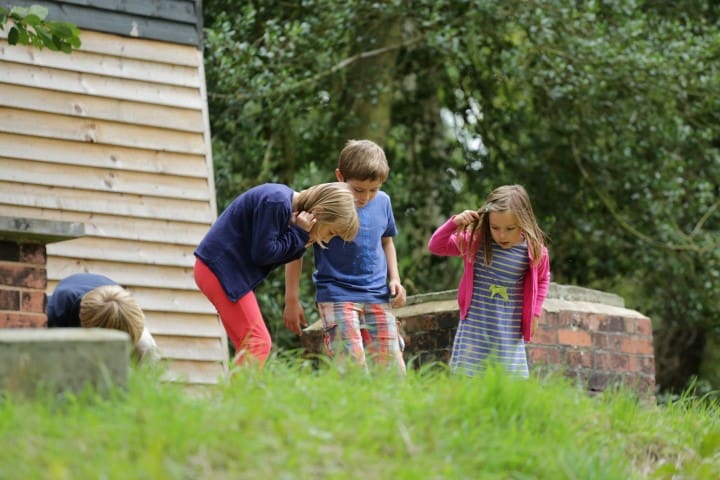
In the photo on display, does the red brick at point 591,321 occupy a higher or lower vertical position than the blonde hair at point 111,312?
lower

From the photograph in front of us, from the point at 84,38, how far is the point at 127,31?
0.95ft

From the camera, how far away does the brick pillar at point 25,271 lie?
464cm

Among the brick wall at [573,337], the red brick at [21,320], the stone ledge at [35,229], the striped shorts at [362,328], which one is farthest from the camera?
the brick wall at [573,337]

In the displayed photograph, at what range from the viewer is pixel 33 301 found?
473cm

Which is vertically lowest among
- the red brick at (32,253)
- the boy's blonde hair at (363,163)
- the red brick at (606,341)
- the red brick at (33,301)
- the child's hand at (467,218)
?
the red brick at (606,341)

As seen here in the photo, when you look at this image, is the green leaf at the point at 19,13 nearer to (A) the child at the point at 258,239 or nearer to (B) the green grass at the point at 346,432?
(A) the child at the point at 258,239

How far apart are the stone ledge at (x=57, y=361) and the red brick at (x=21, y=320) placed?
4.45 feet

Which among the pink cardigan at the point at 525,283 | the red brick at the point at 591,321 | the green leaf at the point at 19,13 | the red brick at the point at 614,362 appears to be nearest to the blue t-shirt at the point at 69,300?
the green leaf at the point at 19,13

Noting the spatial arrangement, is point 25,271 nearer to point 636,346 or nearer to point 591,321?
point 591,321

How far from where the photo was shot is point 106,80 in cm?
696

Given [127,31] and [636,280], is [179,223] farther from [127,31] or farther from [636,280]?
[636,280]

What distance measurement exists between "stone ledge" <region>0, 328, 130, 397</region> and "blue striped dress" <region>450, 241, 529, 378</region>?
220 centimetres

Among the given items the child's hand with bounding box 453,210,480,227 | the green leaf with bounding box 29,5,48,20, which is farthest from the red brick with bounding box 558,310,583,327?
the green leaf with bounding box 29,5,48,20

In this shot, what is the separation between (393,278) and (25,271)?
1.71m
